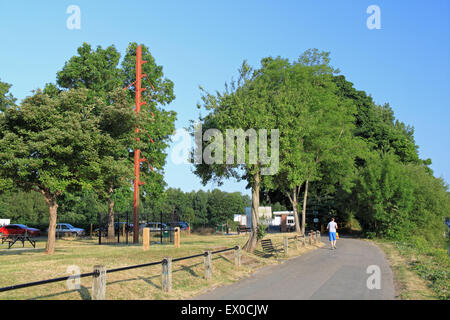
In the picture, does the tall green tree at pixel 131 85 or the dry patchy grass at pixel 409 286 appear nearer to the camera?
the dry patchy grass at pixel 409 286

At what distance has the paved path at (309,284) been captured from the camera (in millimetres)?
11078

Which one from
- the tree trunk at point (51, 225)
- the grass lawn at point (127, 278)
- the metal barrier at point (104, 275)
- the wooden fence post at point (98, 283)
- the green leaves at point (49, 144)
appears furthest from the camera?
the tree trunk at point (51, 225)

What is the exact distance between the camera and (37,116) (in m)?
18.2

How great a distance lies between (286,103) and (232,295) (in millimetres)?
13931

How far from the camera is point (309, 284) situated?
12.9 meters

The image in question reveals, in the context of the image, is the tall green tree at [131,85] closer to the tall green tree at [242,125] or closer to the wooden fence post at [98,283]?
the tall green tree at [242,125]

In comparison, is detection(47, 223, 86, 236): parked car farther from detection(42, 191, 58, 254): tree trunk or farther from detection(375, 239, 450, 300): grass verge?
detection(375, 239, 450, 300): grass verge

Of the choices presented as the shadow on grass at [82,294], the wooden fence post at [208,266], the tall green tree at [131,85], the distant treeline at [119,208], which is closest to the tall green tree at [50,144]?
the distant treeline at [119,208]

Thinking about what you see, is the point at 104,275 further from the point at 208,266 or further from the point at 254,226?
the point at 254,226

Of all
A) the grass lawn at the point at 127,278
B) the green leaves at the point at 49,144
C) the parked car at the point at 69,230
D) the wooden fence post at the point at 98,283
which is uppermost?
the green leaves at the point at 49,144

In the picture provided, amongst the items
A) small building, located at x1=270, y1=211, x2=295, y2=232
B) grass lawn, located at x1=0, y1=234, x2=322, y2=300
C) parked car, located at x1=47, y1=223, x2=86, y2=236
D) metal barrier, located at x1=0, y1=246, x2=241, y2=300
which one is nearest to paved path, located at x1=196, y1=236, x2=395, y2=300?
grass lawn, located at x1=0, y1=234, x2=322, y2=300

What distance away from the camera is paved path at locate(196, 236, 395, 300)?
36.3ft

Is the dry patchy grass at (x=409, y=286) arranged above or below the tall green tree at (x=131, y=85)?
below
